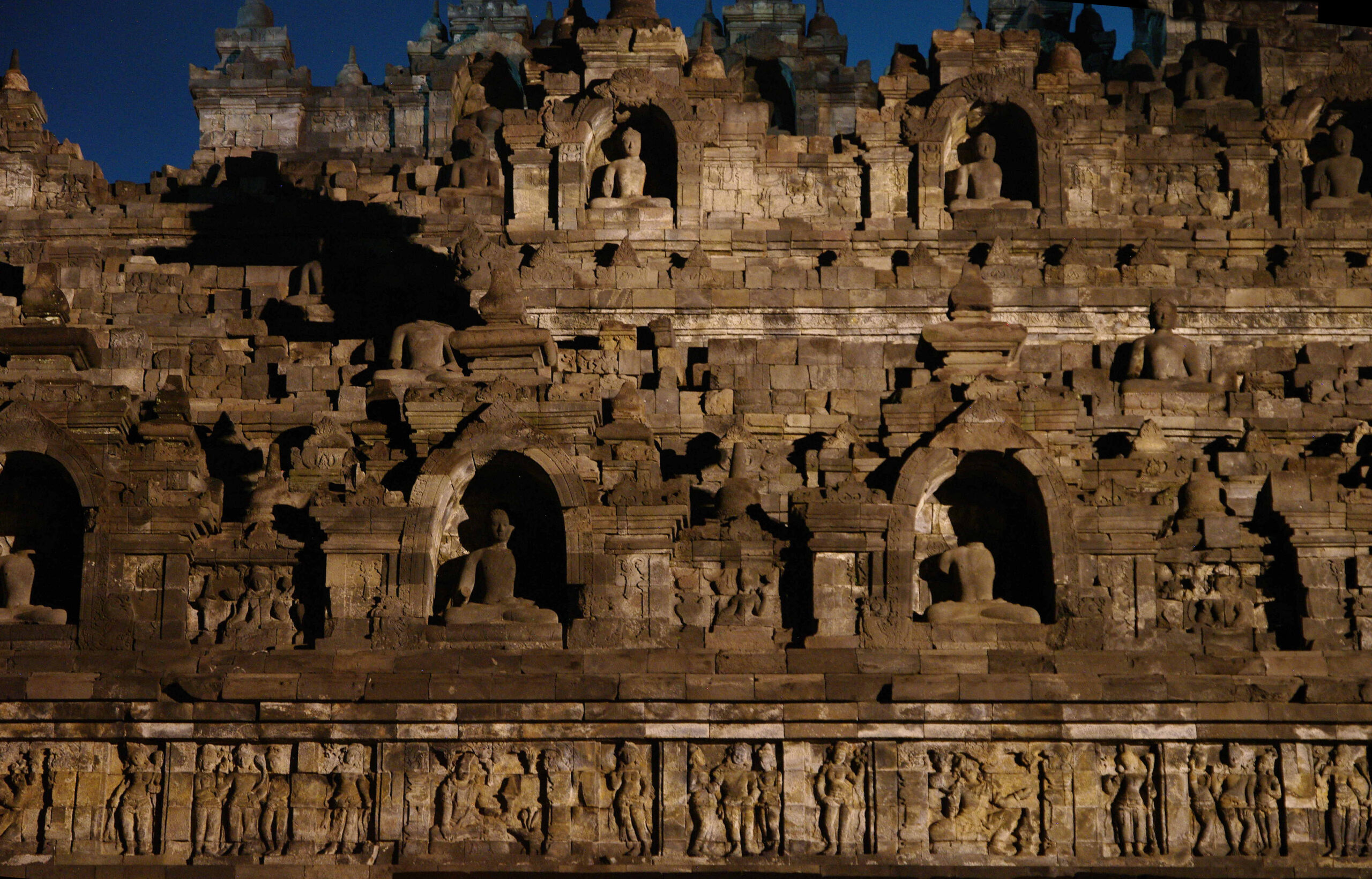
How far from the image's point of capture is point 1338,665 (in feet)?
95.6

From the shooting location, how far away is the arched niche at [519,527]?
3120 centimetres

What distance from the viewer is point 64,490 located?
1273 inches

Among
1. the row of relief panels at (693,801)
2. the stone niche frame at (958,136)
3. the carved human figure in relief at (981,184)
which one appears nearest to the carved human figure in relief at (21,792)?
the row of relief panels at (693,801)

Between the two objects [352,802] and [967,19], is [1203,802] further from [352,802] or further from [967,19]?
[967,19]

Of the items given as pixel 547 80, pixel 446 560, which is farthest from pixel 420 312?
pixel 446 560

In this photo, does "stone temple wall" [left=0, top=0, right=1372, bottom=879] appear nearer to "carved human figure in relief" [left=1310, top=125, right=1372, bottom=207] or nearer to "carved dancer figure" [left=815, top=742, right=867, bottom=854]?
"carved dancer figure" [left=815, top=742, right=867, bottom=854]

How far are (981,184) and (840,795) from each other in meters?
16.7

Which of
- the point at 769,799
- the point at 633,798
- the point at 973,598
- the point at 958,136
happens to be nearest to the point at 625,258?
the point at 958,136

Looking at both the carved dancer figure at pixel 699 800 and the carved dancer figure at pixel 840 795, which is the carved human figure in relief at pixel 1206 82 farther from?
the carved dancer figure at pixel 699 800

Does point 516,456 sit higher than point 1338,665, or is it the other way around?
point 516,456

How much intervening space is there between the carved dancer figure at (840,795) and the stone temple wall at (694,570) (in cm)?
5

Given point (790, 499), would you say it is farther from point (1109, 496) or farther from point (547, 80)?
point (547, 80)

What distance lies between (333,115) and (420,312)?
1697 cm

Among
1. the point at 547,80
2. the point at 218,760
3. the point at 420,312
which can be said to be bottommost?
the point at 218,760
